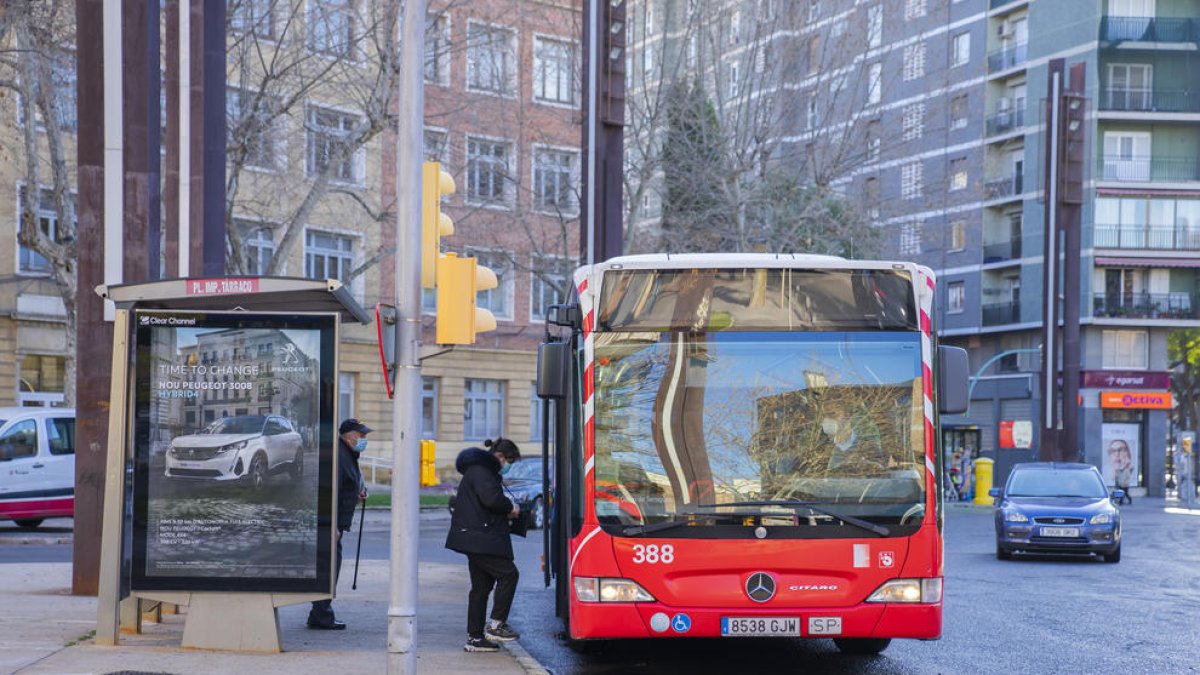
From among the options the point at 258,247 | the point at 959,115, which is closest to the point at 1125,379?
the point at 959,115

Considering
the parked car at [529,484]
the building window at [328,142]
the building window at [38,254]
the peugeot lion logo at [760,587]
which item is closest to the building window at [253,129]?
the building window at [328,142]

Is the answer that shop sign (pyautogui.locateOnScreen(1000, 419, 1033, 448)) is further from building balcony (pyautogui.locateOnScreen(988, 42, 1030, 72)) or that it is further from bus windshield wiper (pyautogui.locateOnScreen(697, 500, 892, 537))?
bus windshield wiper (pyautogui.locateOnScreen(697, 500, 892, 537))

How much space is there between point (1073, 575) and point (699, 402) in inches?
479

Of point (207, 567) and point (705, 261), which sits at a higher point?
point (705, 261)

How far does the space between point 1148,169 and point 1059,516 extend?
148ft

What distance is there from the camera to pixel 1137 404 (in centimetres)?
6291

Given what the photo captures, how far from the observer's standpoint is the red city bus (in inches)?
380

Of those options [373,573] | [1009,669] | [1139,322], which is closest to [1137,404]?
[1139,322]

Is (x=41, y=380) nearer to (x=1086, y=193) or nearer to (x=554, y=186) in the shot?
(x=554, y=186)

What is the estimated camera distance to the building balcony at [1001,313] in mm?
65062

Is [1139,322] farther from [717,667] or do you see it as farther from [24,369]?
[717,667]

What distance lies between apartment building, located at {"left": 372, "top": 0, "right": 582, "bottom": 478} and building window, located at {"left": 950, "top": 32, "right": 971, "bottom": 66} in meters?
26.4

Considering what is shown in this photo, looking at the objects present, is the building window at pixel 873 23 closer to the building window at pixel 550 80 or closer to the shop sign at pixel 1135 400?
the building window at pixel 550 80

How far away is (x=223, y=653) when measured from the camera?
35.1 ft
